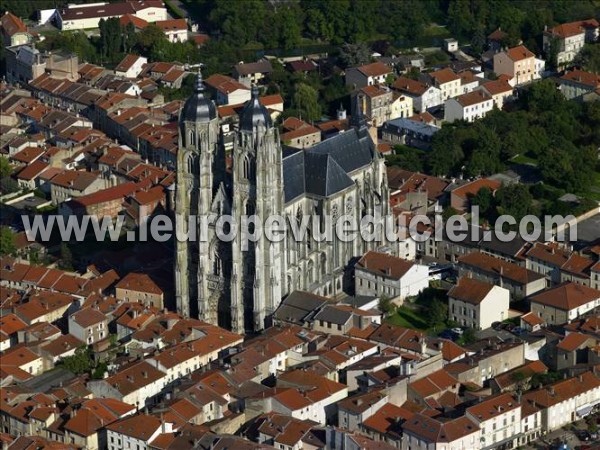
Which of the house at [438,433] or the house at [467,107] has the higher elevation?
the house at [438,433]

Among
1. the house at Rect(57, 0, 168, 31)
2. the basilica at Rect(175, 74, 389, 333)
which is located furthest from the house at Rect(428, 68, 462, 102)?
the basilica at Rect(175, 74, 389, 333)

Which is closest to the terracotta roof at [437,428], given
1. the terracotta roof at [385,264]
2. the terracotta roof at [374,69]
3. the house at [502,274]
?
the terracotta roof at [385,264]

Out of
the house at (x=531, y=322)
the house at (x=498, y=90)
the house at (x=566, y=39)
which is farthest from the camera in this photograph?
the house at (x=566, y=39)

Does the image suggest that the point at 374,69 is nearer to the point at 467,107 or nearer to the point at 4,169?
the point at 467,107

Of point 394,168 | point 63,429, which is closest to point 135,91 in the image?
point 394,168

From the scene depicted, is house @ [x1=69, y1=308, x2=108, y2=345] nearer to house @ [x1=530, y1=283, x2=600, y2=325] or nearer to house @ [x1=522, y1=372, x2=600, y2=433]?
house @ [x1=530, y1=283, x2=600, y2=325]

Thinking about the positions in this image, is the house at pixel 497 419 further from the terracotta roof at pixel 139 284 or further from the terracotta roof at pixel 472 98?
the terracotta roof at pixel 472 98
